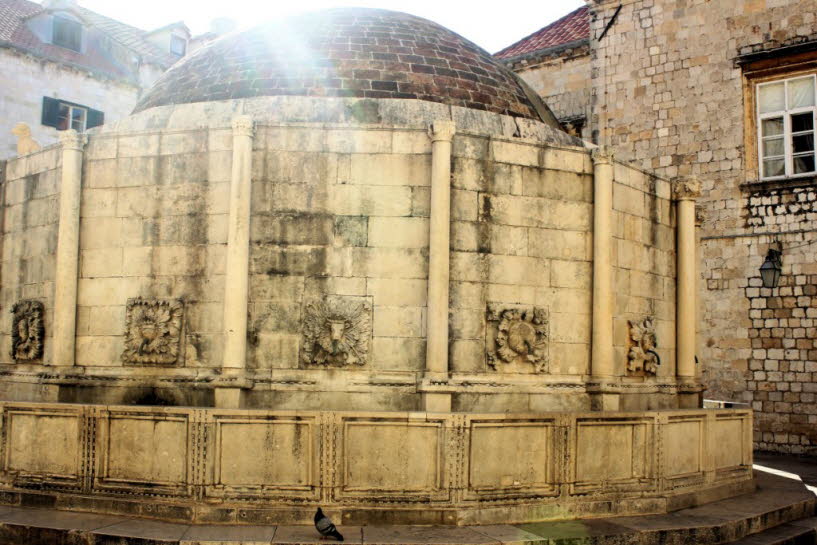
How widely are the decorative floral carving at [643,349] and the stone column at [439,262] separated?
2.97m

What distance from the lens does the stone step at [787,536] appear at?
938 cm

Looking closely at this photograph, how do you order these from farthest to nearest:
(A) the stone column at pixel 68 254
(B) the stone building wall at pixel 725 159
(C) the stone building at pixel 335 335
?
(B) the stone building wall at pixel 725 159
(A) the stone column at pixel 68 254
(C) the stone building at pixel 335 335

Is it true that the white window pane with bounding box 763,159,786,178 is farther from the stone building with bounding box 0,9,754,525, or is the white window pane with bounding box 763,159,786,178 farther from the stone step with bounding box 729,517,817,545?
the stone step with bounding box 729,517,817,545

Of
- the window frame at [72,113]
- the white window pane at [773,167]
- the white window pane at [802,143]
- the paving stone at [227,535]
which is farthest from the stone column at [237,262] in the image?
the window frame at [72,113]

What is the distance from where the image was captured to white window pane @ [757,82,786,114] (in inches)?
738

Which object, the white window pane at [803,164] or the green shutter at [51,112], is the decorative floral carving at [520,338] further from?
the green shutter at [51,112]

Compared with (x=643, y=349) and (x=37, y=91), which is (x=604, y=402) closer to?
(x=643, y=349)

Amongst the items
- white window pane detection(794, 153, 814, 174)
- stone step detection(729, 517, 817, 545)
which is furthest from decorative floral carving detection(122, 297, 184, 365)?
white window pane detection(794, 153, 814, 174)

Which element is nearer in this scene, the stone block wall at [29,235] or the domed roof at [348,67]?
the stone block wall at [29,235]

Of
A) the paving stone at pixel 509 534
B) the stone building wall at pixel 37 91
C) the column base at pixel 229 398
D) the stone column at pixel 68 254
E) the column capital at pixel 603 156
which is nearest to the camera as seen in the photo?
the paving stone at pixel 509 534

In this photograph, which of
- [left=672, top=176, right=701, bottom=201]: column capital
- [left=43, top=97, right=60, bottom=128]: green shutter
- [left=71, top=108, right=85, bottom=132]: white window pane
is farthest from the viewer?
[left=71, top=108, right=85, bottom=132]: white window pane

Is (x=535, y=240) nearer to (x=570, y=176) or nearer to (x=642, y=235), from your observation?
(x=570, y=176)

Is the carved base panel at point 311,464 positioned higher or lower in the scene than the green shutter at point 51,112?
lower

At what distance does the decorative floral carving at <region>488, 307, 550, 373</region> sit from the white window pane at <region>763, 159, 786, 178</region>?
11181 mm
